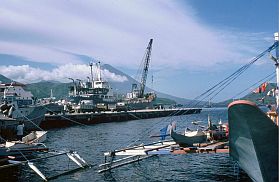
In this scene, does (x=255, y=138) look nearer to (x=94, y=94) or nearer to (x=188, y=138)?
(x=188, y=138)

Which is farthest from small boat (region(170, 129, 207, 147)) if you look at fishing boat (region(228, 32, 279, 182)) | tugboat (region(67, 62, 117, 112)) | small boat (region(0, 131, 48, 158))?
tugboat (region(67, 62, 117, 112))

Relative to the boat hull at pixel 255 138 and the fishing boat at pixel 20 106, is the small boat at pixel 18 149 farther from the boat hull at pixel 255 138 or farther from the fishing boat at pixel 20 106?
the fishing boat at pixel 20 106

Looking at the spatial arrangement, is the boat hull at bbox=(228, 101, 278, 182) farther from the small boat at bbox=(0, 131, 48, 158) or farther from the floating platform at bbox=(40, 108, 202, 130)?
the floating platform at bbox=(40, 108, 202, 130)

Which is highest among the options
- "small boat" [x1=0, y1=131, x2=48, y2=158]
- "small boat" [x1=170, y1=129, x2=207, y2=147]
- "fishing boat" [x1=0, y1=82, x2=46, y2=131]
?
"fishing boat" [x1=0, y1=82, x2=46, y2=131]

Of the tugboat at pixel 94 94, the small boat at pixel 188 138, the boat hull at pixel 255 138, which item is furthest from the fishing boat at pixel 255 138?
the tugboat at pixel 94 94

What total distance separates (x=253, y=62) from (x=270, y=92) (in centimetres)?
622

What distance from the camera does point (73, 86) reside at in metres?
153

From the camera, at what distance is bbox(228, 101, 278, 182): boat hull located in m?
17.3

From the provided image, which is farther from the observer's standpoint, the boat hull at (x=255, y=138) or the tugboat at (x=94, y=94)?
the tugboat at (x=94, y=94)

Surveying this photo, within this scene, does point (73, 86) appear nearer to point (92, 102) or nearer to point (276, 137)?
point (92, 102)

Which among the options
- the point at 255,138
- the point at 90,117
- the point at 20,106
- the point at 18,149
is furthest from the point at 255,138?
the point at 90,117

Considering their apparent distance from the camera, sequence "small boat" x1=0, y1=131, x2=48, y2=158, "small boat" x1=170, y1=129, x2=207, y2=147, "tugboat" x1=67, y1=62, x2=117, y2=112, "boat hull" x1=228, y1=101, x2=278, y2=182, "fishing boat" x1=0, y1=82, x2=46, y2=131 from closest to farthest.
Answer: "boat hull" x1=228, y1=101, x2=278, y2=182 < "small boat" x1=170, y1=129, x2=207, y2=147 < "small boat" x1=0, y1=131, x2=48, y2=158 < "fishing boat" x1=0, y1=82, x2=46, y2=131 < "tugboat" x1=67, y1=62, x2=117, y2=112

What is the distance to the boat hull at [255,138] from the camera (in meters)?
17.3

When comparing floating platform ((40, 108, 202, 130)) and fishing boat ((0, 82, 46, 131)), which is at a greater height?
fishing boat ((0, 82, 46, 131))
